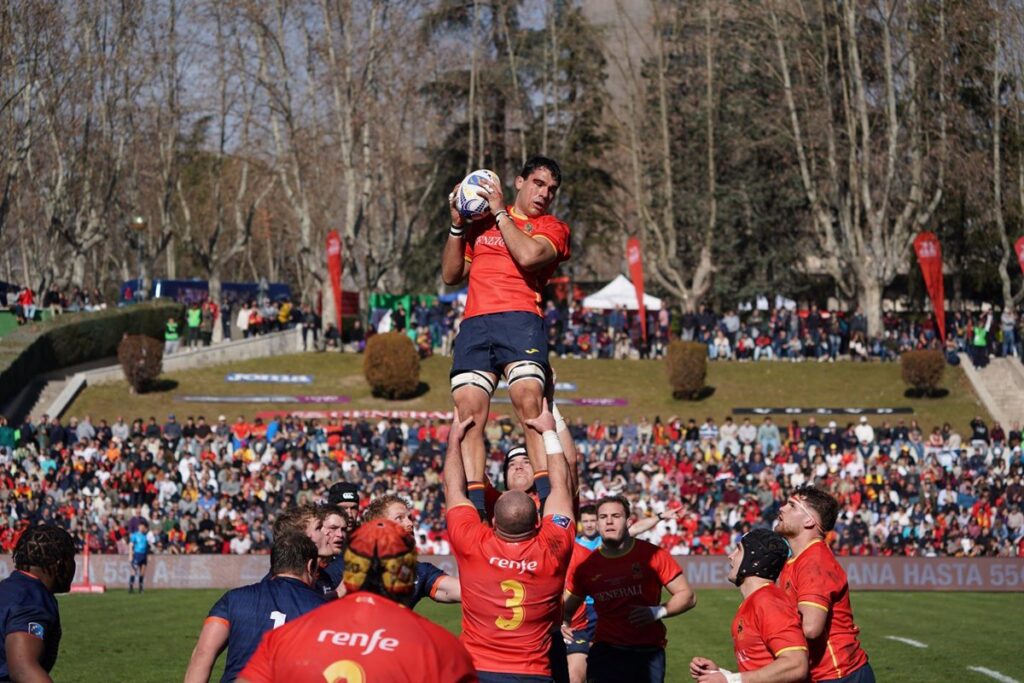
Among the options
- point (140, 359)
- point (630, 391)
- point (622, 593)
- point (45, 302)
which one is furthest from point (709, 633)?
point (45, 302)

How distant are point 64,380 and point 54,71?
11.6 metres

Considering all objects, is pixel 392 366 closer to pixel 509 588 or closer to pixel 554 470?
pixel 554 470

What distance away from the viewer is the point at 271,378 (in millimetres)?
45719

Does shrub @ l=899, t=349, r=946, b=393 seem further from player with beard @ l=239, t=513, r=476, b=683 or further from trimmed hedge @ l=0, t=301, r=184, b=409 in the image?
player with beard @ l=239, t=513, r=476, b=683

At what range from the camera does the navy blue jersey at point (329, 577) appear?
7243 mm

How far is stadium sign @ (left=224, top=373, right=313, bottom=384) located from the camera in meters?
45.6

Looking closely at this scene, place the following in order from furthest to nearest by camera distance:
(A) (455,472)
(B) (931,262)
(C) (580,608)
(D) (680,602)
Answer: (B) (931,262) → (C) (580,608) → (D) (680,602) → (A) (455,472)

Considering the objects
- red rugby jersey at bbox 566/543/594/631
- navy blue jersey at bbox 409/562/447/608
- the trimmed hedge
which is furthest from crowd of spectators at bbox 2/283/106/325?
navy blue jersey at bbox 409/562/447/608

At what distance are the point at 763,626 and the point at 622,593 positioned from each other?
257 centimetres

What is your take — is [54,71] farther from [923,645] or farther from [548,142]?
[923,645]

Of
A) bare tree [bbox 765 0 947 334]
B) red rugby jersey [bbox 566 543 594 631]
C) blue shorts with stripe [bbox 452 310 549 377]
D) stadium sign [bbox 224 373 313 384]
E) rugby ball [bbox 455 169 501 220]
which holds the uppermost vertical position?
bare tree [bbox 765 0 947 334]

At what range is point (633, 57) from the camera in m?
69.0

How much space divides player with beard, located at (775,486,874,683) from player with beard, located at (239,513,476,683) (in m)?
3.19

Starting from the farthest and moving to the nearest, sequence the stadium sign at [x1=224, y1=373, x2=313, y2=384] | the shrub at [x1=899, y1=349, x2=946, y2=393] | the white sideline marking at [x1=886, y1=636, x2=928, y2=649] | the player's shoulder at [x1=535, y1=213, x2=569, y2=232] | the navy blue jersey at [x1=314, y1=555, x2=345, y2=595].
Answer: the stadium sign at [x1=224, y1=373, x2=313, y2=384], the shrub at [x1=899, y1=349, x2=946, y2=393], the white sideline marking at [x1=886, y1=636, x2=928, y2=649], the player's shoulder at [x1=535, y1=213, x2=569, y2=232], the navy blue jersey at [x1=314, y1=555, x2=345, y2=595]
